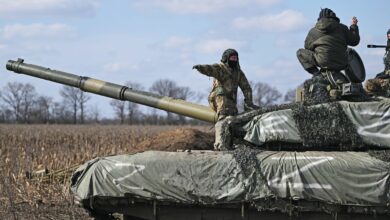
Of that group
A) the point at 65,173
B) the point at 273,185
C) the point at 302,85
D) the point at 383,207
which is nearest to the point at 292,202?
the point at 273,185

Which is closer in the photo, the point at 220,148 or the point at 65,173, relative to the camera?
the point at 220,148

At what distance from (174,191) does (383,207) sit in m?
2.23

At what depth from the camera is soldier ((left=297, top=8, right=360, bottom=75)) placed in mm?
7691

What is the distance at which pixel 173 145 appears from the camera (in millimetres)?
12570

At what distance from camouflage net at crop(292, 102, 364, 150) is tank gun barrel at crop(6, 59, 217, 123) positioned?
1.55 meters

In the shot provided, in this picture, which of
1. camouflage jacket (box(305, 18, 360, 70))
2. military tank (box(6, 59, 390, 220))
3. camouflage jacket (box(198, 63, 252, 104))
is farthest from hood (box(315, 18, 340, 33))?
camouflage jacket (box(198, 63, 252, 104))

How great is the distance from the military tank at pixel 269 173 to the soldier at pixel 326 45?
0.73 m

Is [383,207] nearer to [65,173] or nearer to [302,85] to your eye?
[302,85]

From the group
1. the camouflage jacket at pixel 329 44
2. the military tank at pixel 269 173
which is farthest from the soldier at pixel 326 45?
the military tank at pixel 269 173

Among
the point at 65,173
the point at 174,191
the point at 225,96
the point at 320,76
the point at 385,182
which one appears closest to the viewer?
the point at 385,182

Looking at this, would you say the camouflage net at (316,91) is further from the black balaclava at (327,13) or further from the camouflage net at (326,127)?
the black balaclava at (327,13)

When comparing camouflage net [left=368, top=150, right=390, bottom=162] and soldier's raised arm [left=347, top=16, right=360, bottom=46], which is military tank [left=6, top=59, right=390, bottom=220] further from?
soldier's raised arm [left=347, top=16, right=360, bottom=46]

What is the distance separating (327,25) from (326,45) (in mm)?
244

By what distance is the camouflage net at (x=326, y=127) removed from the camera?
698 centimetres
